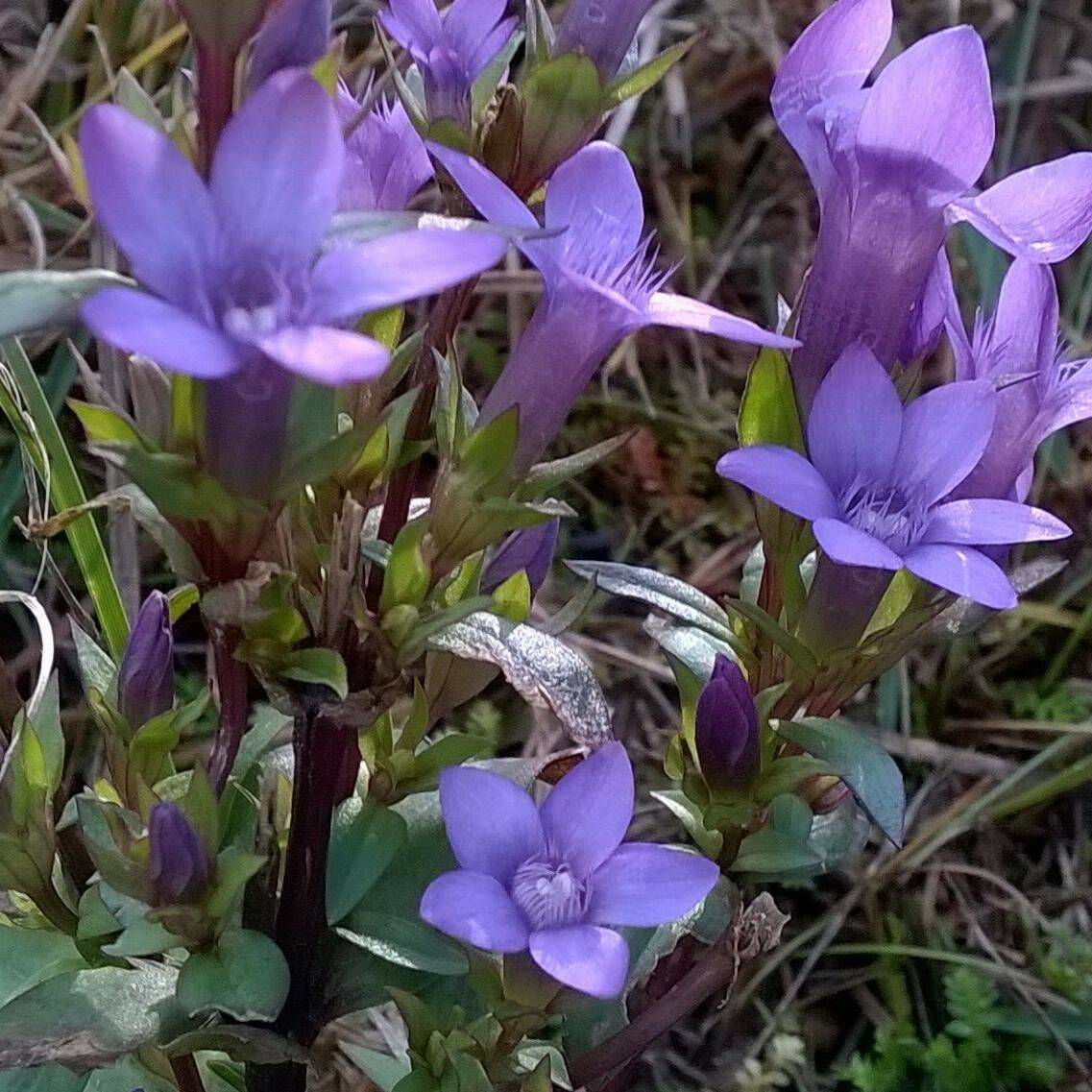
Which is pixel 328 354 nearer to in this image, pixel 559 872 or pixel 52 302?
pixel 52 302

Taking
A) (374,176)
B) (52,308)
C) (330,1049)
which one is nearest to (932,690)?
(330,1049)

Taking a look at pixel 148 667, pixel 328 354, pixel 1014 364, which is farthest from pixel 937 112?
pixel 148 667

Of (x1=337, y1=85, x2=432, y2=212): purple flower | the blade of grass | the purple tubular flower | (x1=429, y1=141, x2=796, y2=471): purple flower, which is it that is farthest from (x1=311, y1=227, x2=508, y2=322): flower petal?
the blade of grass

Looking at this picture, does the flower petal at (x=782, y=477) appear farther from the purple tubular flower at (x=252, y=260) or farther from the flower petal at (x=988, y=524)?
the purple tubular flower at (x=252, y=260)

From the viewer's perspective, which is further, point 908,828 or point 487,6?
point 908,828

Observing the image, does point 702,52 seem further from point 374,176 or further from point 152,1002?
point 152,1002

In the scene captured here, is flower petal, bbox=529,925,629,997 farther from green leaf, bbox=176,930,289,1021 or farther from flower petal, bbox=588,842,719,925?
green leaf, bbox=176,930,289,1021
